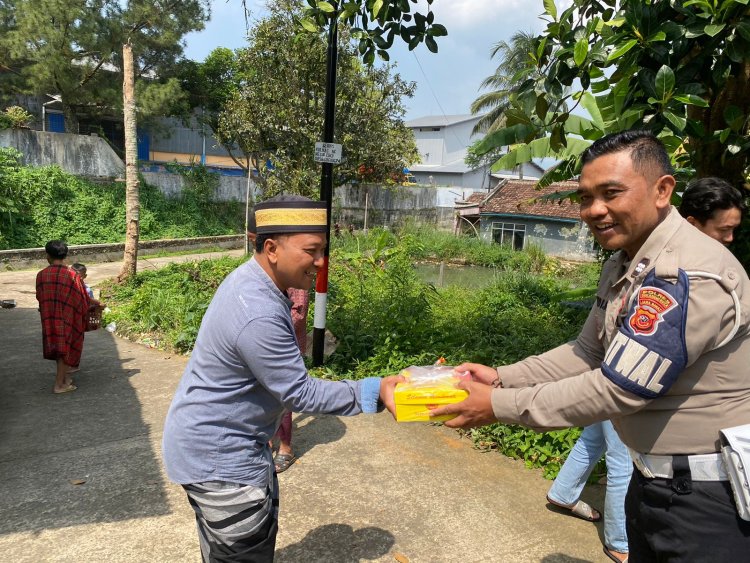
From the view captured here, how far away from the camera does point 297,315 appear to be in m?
4.47

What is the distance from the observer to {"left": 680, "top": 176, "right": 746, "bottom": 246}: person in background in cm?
296

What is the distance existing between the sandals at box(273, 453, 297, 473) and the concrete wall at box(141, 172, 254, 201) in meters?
16.8

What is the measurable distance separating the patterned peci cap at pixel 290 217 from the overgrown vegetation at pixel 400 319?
2944 mm

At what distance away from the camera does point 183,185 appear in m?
19.5

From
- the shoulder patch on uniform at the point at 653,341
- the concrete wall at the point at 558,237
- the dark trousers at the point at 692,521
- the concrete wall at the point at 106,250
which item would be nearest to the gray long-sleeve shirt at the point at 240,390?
the shoulder patch on uniform at the point at 653,341

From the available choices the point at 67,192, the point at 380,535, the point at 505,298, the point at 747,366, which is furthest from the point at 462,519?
the point at 67,192

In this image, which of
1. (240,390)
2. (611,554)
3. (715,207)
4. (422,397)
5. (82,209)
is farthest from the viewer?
(82,209)

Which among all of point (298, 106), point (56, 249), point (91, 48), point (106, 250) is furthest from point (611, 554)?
point (91, 48)

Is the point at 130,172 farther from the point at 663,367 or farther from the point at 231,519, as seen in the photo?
the point at 663,367

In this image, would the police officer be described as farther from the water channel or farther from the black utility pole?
the water channel

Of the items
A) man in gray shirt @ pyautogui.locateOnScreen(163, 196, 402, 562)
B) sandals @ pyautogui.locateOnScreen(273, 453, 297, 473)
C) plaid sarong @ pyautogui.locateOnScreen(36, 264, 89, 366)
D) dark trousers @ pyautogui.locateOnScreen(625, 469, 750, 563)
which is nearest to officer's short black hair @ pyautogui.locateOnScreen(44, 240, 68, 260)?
plaid sarong @ pyautogui.locateOnScreen(36, 264, 89, 366)

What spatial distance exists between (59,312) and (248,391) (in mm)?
4665

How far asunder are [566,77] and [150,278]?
31.0 ft

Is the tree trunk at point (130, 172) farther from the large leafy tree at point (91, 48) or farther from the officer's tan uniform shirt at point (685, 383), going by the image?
the officer's tan uniform shirt at point (685, 383)
